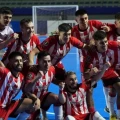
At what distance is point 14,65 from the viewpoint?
354 centimetres

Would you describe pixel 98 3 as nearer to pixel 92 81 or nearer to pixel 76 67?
pixel 76 67

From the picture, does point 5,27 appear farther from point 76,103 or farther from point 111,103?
point 111,103

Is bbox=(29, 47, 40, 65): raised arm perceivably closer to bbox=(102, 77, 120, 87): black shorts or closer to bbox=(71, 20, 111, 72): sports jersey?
bbox=(71, 20, 111, 72): sports jersey

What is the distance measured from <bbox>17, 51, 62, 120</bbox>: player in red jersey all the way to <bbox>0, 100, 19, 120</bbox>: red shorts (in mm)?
195

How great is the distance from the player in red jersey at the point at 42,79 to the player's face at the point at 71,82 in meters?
0.22

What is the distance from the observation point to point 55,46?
13.7 feet

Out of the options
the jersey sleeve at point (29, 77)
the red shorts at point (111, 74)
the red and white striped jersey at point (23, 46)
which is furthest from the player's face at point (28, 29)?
the red shorts at point (111, 74)

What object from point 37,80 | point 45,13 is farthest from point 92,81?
point 45,13

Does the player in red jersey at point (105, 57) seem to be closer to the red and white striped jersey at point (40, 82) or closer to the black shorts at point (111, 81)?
the black shorts at point (111, 81)

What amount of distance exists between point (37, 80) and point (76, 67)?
5044mm

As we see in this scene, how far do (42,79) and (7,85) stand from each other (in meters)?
0.44

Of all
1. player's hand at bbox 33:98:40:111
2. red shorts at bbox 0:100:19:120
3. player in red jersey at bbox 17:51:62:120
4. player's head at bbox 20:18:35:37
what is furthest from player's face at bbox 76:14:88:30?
red shorts at bbox 0:100:19:120

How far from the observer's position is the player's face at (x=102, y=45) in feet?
12.9

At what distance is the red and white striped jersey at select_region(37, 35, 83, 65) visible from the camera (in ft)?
13.7
